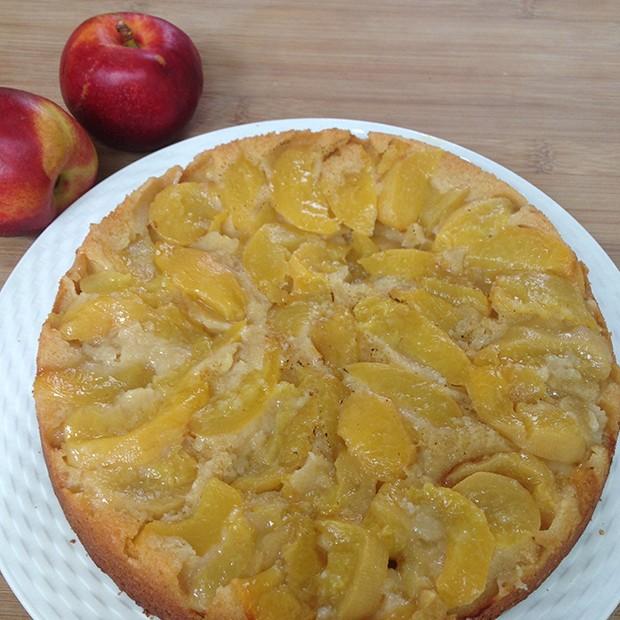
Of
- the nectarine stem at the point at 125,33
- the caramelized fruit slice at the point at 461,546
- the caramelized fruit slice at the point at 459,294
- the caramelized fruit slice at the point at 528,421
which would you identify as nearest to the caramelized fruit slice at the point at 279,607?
the caramelized fruit slice at the point at 461,546

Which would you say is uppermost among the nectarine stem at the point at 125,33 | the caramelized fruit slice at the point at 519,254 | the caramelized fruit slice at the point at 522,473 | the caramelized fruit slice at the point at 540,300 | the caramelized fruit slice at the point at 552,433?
the nectarine stem at the point at 125,33

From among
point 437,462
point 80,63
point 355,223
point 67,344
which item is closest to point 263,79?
point 80,63

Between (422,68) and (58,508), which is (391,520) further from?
(422,68)

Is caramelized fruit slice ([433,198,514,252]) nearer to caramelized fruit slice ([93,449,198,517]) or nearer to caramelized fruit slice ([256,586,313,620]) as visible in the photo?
caramelized fruit slice ([93,449,198,517])

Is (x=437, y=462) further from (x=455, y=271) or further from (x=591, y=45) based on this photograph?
(x=591, y=45)

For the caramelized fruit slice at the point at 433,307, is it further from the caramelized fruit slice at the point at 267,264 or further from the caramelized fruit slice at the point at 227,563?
the caramelized fruit slice at the point at 227,563

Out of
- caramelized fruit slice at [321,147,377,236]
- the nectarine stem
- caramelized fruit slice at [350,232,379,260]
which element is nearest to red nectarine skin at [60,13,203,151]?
the nectarine stem

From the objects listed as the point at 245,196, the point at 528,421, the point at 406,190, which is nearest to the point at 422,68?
the point at 406,190
